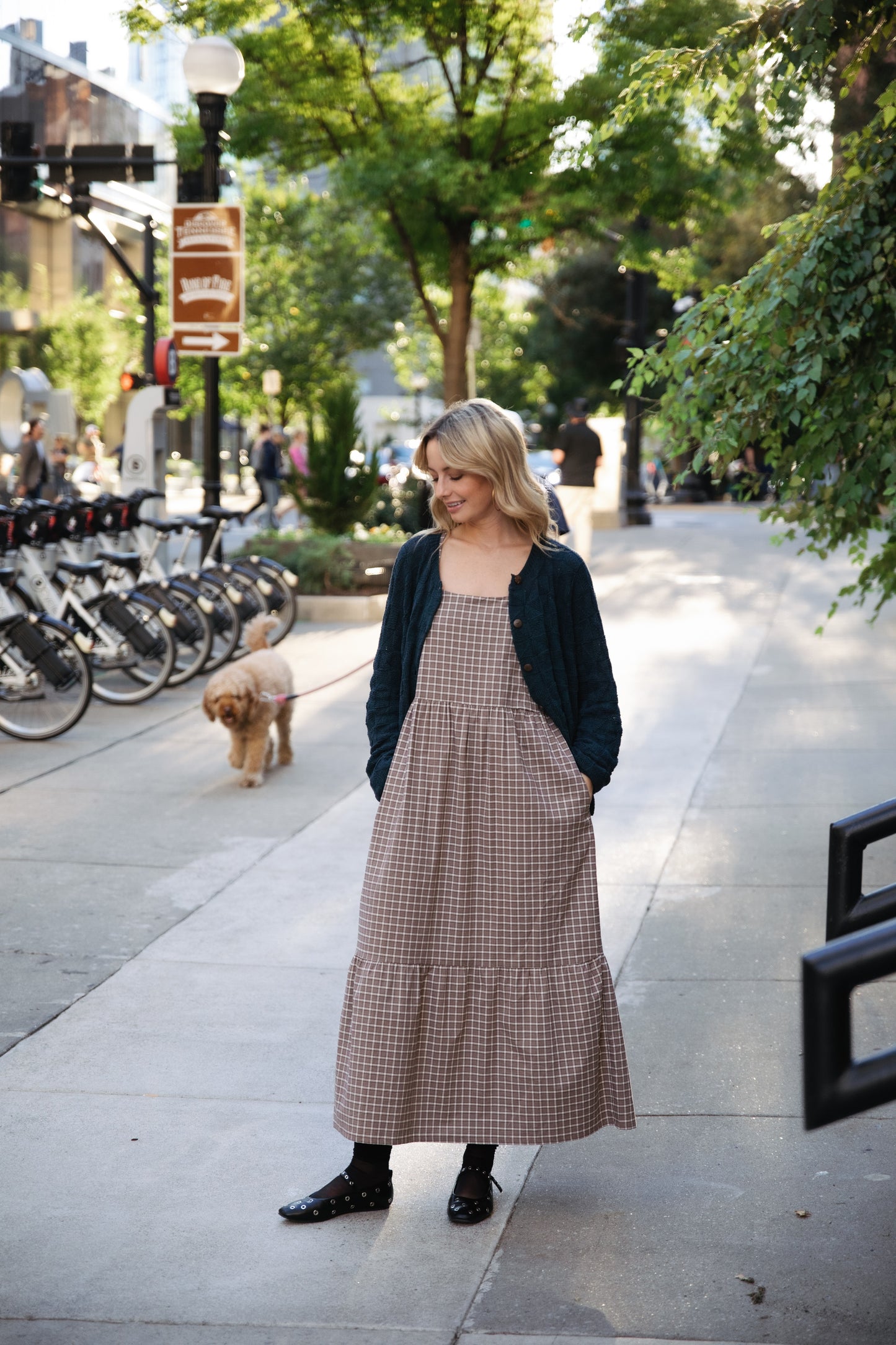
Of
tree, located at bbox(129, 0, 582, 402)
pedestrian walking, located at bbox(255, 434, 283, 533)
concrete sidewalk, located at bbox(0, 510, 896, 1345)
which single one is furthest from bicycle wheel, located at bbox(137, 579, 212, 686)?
Answer: pedestrian walking, located at bbox(255, 434, 283, 533)

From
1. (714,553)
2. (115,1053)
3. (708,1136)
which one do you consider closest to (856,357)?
(708,1136)

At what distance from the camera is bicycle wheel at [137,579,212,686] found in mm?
10992

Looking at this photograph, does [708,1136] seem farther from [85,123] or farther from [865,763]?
[85,123]

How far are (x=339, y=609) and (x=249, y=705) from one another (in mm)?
6704

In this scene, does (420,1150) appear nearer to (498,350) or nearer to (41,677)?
(41,677)

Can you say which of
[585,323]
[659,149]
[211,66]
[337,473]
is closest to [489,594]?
[211,66]

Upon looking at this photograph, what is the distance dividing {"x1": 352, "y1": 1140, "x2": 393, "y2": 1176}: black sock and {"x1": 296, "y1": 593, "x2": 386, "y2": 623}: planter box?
440 inches

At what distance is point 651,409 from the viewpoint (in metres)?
6.57

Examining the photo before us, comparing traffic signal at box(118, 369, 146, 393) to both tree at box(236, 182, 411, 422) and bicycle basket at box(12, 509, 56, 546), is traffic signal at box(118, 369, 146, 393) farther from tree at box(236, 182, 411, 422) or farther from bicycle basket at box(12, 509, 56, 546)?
tree at box(236, 182, 411, 422)

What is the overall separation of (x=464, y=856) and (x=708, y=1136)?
113 centimetres

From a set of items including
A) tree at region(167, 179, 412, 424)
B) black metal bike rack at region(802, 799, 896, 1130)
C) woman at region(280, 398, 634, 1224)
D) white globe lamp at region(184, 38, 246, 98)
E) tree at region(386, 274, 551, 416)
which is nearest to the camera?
black metal bike rack at region(802, 799, 896, 1130)

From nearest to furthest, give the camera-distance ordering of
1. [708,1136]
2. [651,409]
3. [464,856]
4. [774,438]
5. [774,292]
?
1. [464,856]
2. [708,1136]
3. [774,292]
4. [774,438]
5. [651,409]

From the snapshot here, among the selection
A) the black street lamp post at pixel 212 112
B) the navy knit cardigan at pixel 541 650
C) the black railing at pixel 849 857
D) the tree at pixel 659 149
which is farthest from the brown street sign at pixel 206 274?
the black railing at pixel 849 857

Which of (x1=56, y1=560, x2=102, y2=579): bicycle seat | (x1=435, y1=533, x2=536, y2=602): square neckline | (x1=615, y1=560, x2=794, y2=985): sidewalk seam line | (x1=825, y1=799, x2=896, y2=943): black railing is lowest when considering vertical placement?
(x1=615, y1=560, x2=794, y2=985): sidewalk seam line
